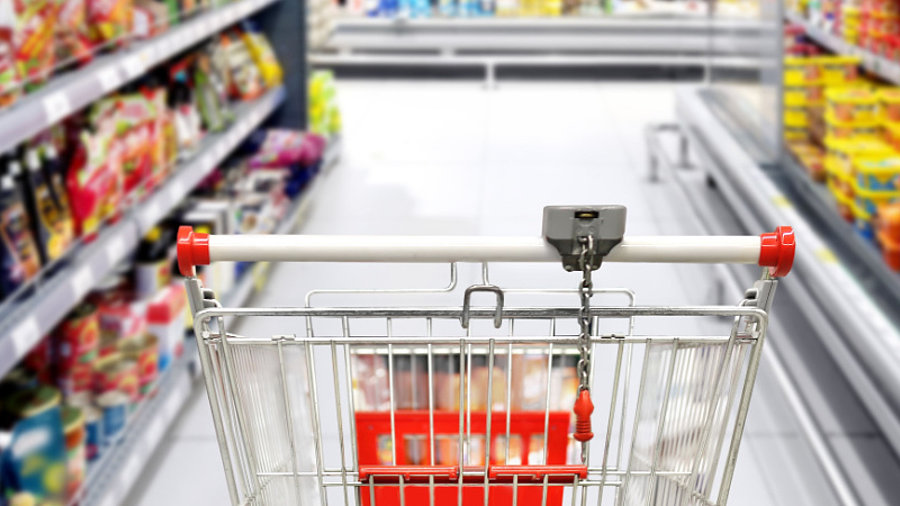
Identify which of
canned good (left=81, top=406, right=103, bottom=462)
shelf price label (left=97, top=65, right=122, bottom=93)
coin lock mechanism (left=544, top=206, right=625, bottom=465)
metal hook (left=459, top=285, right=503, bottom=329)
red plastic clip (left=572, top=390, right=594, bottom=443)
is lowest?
canned good (left=81, top=406, right=103, bottom=462)

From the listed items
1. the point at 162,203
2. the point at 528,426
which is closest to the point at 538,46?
the point at 162,203

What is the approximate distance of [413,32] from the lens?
24.2 feet

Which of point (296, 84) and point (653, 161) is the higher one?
point (296, 84)

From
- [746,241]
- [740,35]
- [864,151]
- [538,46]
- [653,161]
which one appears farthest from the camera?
[538,46]

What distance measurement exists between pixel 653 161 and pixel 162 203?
107 inches

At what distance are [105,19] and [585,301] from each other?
6.13 feet

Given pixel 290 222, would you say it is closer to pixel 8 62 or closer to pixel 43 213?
pixel 43 213

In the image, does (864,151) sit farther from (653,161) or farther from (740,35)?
(653,161)

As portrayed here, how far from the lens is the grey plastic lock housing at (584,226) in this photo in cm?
92

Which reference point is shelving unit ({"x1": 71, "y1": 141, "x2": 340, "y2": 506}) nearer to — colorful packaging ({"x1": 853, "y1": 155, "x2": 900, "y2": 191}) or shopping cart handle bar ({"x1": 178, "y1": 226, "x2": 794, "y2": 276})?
shopping cart handle bar ({"x1": 178, "y1": 226, "x2": 794, "y2": 276})

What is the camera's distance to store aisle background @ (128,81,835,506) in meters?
2.36

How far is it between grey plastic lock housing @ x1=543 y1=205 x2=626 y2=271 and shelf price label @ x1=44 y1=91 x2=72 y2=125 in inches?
50.9

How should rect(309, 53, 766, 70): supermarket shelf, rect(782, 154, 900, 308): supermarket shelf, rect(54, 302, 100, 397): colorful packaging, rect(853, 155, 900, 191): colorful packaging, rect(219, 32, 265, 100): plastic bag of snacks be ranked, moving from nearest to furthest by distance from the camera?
1. rect(54, 302, 100, 397): colorful packaging
2. rect(782, 154, 900, 308): supermarket shelf
3. rect(853, 155, 900, 191): colorful packaging
4. rect(219, 32, 265, 100): plastic bag of snacks
5. rect(309, 53, 766, 70): supermarket shelf

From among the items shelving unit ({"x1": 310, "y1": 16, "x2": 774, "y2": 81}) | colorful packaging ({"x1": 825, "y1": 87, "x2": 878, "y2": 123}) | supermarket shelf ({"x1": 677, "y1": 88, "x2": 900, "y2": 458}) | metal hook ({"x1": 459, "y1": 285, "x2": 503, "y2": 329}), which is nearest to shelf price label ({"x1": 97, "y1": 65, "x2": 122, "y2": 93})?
metal hook ({"x1": 459, "y1": 285, "x2": 503, "y2": 329})
